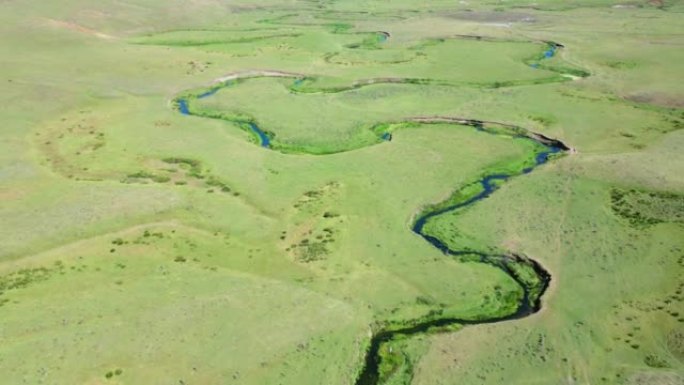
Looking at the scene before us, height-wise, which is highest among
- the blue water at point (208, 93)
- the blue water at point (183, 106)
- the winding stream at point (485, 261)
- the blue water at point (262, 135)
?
the blue water at point (208, 93)

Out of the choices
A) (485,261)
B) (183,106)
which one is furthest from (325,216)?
(183,106)

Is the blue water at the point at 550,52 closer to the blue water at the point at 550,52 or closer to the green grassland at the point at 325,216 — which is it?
the blue water at the point at 550,52

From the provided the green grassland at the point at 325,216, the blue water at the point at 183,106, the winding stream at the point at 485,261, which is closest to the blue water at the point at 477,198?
the winding stream at the point at 485,261

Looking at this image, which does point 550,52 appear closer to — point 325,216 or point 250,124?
point 250,124

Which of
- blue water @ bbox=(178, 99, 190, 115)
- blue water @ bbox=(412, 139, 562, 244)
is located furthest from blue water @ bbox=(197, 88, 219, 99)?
blue water @ bbox=(412, 139, 562, 244)

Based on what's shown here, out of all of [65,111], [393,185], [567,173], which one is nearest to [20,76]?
[65,111]

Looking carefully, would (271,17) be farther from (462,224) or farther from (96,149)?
(462,224)

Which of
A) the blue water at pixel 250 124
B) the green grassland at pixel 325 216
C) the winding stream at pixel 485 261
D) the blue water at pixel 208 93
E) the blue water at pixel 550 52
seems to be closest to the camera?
the green grassland at pixel 325 216

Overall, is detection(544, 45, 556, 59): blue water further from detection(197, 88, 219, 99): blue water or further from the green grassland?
detection(197, 88, 219, 99): blue water
